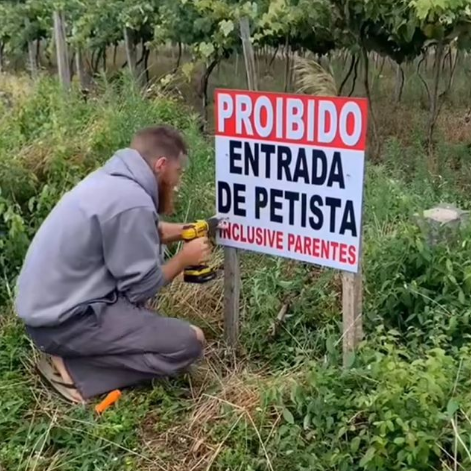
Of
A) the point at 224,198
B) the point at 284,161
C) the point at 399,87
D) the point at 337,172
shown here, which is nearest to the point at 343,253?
the point at 337,172

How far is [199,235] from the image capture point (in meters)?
3.42

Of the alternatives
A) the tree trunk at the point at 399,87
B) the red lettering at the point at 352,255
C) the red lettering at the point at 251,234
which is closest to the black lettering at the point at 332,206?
the red lettering at the point at 352,255

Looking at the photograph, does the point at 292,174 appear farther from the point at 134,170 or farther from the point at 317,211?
the point at 134,170

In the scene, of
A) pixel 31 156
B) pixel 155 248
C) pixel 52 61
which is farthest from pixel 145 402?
pixel 52 61

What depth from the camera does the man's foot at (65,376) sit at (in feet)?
10.7

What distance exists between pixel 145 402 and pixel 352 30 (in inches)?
214

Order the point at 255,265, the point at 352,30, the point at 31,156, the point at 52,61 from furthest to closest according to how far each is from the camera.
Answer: the point at 52,61 < the point at 352,30 < the point at 31,156 < the point at 255,265

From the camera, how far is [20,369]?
11.6 feet

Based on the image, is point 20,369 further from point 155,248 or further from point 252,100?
point 252,100

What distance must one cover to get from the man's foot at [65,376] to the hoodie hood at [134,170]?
819 mm

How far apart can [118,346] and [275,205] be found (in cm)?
89

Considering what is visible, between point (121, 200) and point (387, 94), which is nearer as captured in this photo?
point (121, 200)

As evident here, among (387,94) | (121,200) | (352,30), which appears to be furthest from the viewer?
(387,94)

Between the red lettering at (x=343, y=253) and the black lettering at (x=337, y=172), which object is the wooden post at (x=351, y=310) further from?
the black lettering at (x=337, y=172)
